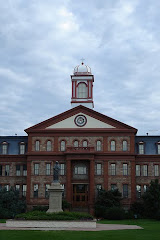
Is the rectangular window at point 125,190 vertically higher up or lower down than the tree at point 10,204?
higher up

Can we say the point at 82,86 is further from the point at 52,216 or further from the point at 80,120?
the point at 52,216

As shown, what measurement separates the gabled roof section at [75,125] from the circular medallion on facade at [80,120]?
0.35 metres

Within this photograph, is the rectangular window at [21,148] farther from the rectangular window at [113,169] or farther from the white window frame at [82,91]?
the rectangular window at [113,169]

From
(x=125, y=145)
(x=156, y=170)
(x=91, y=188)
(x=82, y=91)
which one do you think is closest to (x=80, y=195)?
(x=91, y=188)

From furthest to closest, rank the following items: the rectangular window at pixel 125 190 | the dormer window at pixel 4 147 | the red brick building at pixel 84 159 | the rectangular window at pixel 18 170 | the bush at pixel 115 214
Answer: the dormer window at pixel 4 147
the rectangular window at pixel 18 170
the rectangular window at pixel 125 190
the red brick building at pixel 84 159
the bush at pixel 115 214

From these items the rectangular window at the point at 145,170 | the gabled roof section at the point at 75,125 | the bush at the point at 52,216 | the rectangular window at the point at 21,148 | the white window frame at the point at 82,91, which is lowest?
the bush at the point at 52,216

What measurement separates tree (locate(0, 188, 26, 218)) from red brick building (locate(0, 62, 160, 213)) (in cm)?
249

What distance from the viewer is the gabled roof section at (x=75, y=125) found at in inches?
2530

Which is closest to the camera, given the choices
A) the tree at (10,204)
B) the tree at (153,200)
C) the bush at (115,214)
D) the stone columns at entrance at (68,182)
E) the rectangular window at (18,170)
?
the bush at (115,214)

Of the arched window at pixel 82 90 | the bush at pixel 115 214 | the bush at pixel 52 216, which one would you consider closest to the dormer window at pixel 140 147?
the arched window at pixel 82 90

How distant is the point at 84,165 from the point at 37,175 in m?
7.51

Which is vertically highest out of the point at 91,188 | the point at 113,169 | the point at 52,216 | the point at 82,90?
the point at 82,90

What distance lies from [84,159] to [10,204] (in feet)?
41.9

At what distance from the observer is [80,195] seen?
62344mm
